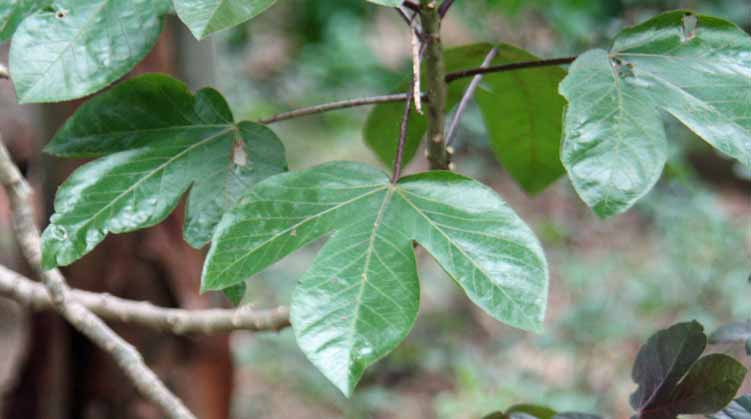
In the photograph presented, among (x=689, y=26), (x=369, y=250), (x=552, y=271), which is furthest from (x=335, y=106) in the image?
(x=552, y=271)

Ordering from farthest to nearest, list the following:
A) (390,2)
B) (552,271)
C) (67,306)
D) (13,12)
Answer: (552,271), (67,306), (13,12), (390,2)

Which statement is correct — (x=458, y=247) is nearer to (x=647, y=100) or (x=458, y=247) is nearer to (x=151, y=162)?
(x=647, y=100)

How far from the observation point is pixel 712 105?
615mm

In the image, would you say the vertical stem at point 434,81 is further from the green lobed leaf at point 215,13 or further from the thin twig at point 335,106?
the green lobed leaf at point 215,13

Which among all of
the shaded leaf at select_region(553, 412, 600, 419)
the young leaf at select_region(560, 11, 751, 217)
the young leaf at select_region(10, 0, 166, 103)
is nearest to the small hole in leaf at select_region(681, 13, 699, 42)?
the young leaf at select_region(560, 11, 751, 217)

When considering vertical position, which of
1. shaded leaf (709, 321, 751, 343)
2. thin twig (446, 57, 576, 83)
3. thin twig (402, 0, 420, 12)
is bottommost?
shaded leaf (709, 321, 751, 343)

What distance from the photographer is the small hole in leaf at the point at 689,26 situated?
0.66 meters

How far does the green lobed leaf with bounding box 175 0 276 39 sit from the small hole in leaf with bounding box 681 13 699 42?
13.1 inches

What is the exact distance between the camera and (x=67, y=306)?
0.94 metres

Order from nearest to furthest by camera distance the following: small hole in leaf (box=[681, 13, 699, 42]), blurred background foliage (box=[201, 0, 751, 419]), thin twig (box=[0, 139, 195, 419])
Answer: small hole in leaf (box=[681, 13, 699, 42]) → thin twig (box=[0, 139, 195, 419]) → blurred background foliage (box=[201, 0, 751, 419])

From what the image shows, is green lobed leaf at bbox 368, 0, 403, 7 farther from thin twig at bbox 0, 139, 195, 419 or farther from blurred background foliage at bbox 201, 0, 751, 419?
blurred background foliage at bbox 201, 0, 751, 419

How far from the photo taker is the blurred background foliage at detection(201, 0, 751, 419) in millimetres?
2332

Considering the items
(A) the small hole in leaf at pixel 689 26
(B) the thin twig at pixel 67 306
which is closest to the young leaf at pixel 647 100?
(A) the small hole in leaf at pixel 689 26

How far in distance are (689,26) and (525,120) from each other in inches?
13.5
